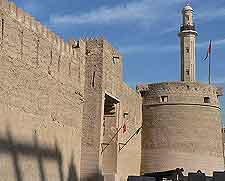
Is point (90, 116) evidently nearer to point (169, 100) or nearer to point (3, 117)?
point (3, 117)

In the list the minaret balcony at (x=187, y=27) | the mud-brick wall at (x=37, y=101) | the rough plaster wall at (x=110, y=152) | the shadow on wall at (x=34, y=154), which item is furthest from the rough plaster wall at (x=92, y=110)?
the minaret balcony at (x=187, y=27)

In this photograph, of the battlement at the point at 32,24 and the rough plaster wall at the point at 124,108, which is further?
the rough plaster wall at the point at 124,108

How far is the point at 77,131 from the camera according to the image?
15.2 m

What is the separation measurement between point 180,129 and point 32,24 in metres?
11.4

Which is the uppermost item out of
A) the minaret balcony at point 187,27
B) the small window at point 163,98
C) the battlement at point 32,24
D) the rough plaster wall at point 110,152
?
the minaret balcony at point 187,27

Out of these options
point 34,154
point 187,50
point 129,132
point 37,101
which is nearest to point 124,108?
point 129,132

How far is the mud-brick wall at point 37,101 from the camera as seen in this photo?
11155 millimetres

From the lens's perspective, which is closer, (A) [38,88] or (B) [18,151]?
(B) [18,151]

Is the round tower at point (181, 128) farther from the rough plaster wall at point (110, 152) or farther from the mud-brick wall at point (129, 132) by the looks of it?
the rough plaster wall at point (110, 152)

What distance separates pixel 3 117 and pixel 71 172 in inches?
169

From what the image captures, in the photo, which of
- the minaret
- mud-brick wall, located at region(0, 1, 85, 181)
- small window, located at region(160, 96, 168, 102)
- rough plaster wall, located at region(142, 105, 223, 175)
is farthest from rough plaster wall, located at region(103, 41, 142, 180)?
the minaret

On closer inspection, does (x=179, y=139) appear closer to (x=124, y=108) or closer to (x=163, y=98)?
(x=163, y=98)

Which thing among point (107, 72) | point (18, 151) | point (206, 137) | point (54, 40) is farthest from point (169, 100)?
point (18, 151)

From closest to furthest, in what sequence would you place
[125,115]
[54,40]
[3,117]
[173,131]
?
1. [3,117]
2. [54,40]
3. [125,115]
4. [173,131]
